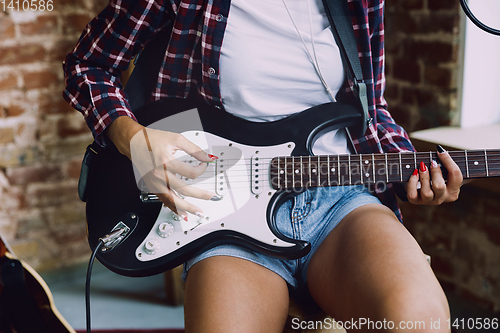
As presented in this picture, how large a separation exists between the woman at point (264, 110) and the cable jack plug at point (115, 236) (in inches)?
3.7

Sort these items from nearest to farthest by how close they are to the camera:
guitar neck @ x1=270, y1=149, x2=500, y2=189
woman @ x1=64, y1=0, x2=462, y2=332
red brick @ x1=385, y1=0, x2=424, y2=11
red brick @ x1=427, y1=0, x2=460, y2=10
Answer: woman @ x1=64, y1=0, x2=462, y2=332
guitar neck @ x1=270, y1=149, x2=500, y2=189
red brick @ x1=427, y1=0, x2=460, y2=10
red brick @ x1=385, y1=0, x2=424, y2=11

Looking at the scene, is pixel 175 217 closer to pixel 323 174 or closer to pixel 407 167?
pixel 323 174

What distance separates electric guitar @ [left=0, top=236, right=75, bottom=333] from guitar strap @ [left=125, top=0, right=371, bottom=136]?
43 cm

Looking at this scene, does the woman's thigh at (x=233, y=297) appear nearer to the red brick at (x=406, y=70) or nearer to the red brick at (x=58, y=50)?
the red brick at (x=406, y=70)

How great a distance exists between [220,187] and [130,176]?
0.18m

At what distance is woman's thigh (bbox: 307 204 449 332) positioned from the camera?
0.59m

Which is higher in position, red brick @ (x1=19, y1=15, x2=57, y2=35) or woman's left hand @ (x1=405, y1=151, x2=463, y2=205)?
red brick @ (x1=19, y1=15, x2=57, y2=35)

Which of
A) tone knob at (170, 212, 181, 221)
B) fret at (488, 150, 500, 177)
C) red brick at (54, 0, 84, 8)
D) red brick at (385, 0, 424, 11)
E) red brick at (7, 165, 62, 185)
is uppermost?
red brick at (54, 0, 84, 8)

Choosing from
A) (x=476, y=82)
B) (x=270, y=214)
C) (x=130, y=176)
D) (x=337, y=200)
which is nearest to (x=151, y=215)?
(x=130, y=176)

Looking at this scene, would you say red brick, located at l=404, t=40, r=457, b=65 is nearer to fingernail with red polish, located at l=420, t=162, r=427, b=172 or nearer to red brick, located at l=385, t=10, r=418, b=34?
red brick, located at l=385, t=10, r=418, b=34

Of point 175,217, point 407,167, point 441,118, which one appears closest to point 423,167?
point 407,167

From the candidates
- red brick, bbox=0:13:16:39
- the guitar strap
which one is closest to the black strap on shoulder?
the guitar strap

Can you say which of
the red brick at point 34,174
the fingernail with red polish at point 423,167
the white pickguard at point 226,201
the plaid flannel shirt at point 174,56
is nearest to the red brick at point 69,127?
the red brick at point 34,174

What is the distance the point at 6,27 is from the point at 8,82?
19 cm
